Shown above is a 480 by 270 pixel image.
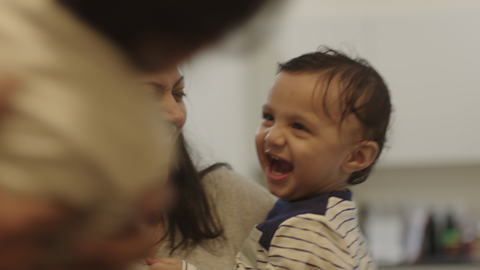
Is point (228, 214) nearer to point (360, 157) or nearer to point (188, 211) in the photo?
point (188, 211)

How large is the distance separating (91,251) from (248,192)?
90 centimetres

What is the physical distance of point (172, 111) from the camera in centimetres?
93

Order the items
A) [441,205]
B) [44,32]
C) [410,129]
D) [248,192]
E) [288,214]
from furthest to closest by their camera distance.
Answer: [441,205]
[410,129]
[248,192]
[288,214]
[44,32]

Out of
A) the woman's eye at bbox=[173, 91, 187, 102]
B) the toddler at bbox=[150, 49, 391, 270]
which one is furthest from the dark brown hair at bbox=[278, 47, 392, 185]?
the woman's eye at bbox=[173, 91, 187, 102]

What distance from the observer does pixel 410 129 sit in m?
2.73

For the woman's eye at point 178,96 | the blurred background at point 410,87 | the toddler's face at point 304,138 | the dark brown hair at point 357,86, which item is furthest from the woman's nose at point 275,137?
the blurred background at point 410,87

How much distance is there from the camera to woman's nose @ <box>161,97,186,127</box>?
36.0 inches

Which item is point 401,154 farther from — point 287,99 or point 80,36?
point 80,36

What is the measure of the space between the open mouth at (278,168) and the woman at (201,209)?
0.55ft

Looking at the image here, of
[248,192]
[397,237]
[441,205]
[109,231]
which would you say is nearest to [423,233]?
[397,237]

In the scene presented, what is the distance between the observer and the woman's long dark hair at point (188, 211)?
39.5 inches

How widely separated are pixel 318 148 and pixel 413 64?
6.60 ft

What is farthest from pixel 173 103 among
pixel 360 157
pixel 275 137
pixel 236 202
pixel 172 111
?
pixel 360 157

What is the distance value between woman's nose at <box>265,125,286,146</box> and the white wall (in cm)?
165
